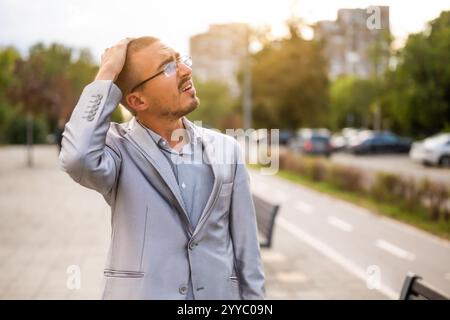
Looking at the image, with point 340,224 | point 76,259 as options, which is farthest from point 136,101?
point 340,224

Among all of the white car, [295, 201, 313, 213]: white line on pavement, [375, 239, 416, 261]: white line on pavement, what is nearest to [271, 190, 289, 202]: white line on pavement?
[295, 201, 313, 213]: white line on pavement

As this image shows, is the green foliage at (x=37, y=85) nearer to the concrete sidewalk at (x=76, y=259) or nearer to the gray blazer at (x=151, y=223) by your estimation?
the concrete sidewalk at (x=76, y=259)

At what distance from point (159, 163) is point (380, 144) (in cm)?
3503

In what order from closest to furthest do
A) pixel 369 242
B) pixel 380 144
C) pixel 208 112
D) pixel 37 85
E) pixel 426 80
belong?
pixel 369 242, pixel 426 80, pixel 208 112, pixel 37 85, pixel 380 144

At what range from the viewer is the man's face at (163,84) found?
203 cm

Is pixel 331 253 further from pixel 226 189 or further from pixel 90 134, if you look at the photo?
pixel 90 134

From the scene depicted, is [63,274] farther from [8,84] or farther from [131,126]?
[8,84]

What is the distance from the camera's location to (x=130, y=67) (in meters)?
2.05

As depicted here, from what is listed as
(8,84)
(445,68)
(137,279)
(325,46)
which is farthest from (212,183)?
(325,46)

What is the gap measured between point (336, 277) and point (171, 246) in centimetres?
509

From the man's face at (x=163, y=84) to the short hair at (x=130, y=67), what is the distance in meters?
0.01

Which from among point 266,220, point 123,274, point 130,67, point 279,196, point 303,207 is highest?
point 130,67

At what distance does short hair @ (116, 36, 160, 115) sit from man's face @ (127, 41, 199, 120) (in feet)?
0.04

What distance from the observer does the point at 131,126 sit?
2.16 meters
